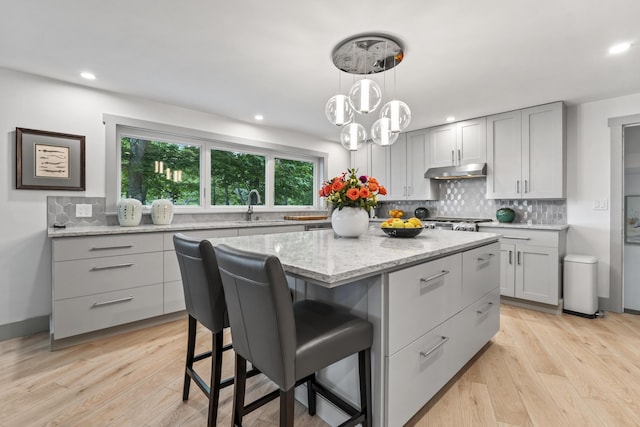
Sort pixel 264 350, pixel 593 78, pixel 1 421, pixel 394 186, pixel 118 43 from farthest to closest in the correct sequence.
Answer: pixel 394 186, pixel 593 78, pixel 118 43, pixel 1 421, pixel 264 350

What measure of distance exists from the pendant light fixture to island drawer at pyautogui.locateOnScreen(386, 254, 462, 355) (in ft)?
3.54

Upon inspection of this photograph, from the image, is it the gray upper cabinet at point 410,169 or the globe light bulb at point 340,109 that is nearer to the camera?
the globe light bulb at point 340,109

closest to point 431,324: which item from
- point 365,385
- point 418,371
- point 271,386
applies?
point 418,371

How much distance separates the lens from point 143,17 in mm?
1847

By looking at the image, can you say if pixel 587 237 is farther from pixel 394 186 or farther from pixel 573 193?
pixel 394 186

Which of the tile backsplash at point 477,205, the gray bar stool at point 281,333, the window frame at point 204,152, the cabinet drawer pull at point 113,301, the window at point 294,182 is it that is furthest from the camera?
the window at point 294,182

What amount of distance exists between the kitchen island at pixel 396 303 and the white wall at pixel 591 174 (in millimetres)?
2390

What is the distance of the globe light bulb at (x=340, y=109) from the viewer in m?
2.11

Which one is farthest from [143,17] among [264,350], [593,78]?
[593,78]

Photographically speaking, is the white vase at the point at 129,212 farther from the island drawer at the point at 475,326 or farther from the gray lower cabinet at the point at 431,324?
the island drawer at the point at 475,326

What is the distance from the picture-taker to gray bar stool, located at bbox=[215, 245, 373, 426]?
3.32 feet

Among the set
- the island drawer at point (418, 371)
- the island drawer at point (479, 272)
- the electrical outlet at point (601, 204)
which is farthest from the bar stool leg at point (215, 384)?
the electrical outlet at point (601, 204)

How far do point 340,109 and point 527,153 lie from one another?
269cm

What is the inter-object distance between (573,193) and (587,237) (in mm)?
511
